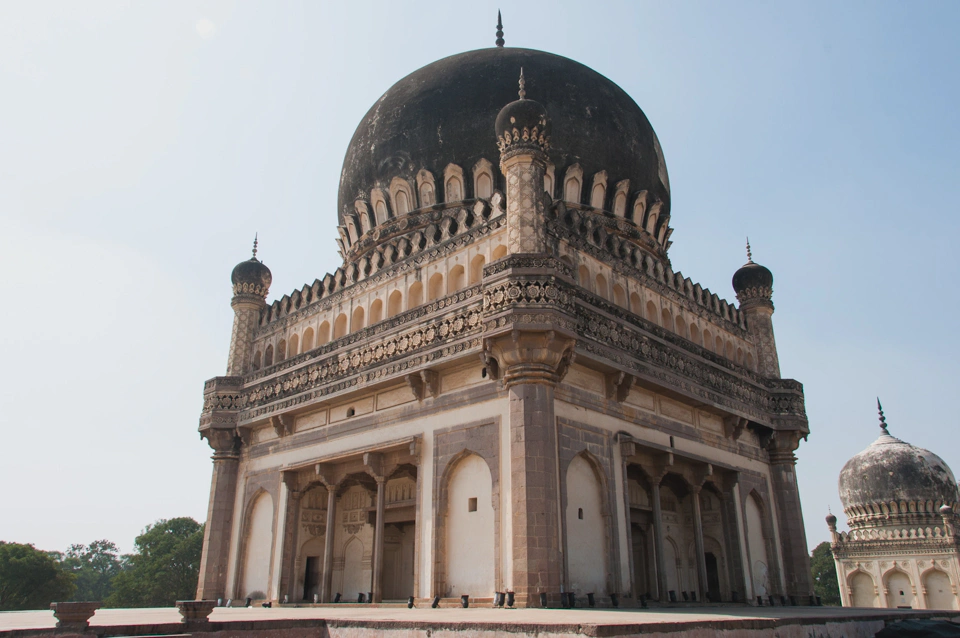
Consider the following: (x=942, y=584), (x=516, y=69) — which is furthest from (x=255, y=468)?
(x=942, y=584)

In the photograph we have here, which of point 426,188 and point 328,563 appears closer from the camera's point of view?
point 328,563

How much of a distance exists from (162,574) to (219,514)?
29.0 metres

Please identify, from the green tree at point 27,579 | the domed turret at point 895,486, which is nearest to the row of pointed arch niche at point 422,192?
the domed turret at point 895,486

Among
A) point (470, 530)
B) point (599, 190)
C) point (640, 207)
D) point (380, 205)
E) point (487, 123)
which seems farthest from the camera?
point (380, 205)

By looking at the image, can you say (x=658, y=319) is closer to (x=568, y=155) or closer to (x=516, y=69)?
(x=568, y=155)

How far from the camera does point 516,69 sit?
17.8 metres

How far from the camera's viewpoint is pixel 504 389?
38.6ft

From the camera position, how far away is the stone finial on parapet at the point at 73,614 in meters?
6.57

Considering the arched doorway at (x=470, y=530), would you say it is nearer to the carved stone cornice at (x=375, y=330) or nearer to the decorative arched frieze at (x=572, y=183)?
the carved stone cornice at (x=375, y=330)

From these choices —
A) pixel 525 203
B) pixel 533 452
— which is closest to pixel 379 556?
pixel 533 452

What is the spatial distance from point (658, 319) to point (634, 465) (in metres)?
3.22

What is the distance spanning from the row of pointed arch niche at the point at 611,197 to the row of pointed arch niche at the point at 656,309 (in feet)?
8.58

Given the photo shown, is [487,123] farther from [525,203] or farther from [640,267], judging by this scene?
[525,203]

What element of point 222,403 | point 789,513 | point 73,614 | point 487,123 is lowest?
point 73,614
